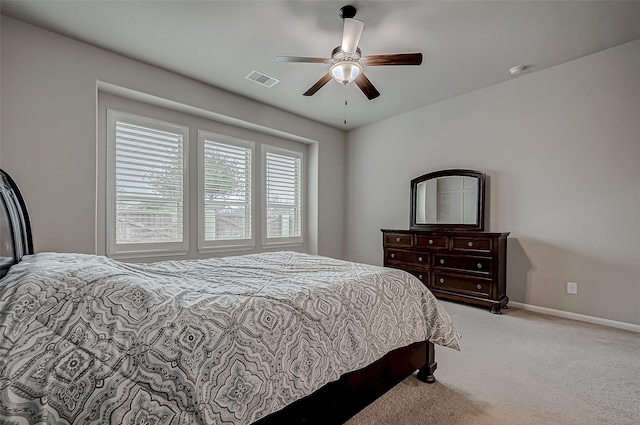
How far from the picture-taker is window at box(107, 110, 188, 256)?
3.27 meters

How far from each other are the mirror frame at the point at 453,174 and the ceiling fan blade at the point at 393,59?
2.14 metres

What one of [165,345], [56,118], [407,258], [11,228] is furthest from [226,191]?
[165,345]

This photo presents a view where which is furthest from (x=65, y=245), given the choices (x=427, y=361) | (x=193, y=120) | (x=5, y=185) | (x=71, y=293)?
(x=427, y=361)

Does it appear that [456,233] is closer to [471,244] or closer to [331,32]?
[471,244]

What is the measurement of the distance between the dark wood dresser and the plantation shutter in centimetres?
189

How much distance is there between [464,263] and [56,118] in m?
4.74

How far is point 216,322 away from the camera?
105 centimetres

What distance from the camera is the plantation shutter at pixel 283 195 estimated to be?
4.77m

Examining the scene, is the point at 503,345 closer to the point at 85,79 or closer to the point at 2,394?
the point at 2,394

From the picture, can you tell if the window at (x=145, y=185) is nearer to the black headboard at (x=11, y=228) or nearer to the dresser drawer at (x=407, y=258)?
the black headboard at (x=11, y=228)

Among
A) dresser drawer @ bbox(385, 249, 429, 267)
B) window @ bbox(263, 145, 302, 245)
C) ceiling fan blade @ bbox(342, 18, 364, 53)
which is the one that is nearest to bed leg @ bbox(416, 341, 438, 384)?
dresser drawer @ bbox(385, 249, 429, 267)

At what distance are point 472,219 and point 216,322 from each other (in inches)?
150

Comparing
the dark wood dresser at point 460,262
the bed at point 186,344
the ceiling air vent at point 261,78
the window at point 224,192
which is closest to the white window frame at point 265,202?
the window at point 224,192

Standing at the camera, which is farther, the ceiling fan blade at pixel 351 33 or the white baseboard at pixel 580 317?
the white baseboard at pixel 580 317
